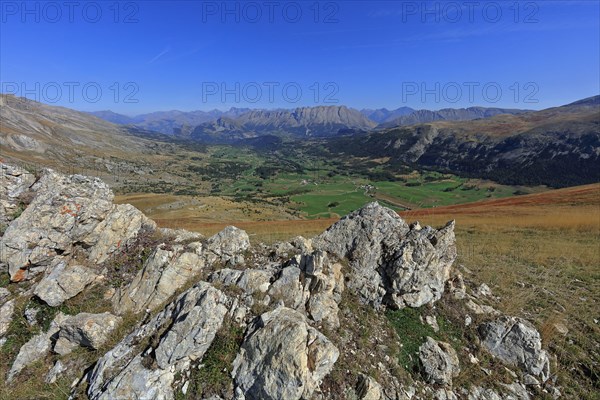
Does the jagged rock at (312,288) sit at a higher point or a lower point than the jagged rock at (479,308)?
higher

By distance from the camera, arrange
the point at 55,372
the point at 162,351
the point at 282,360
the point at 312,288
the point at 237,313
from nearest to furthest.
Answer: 1. the point at 282,360
2. the point at 162,351
3. the point at 55,372
4. the point at 237,313
5. the point at 312,288

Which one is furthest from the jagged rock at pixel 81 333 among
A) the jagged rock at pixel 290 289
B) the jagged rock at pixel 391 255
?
the jagged rock at pixel 391 255

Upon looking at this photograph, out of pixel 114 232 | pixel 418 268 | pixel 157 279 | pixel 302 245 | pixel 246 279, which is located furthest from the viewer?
pixel 114 232

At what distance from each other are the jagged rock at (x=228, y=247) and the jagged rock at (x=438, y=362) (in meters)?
7.94

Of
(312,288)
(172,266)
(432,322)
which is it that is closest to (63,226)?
(172,266)

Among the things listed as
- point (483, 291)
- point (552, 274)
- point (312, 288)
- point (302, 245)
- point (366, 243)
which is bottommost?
point (552, 274)

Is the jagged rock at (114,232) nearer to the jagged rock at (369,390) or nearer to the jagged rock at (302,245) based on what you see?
the jagged rock at (302,245)

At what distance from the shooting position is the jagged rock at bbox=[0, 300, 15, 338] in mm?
11938

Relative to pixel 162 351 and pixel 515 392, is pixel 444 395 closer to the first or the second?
pixel 515 392

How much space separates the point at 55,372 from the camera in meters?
10.4

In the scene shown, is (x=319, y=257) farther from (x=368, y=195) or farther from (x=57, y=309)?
(x=368, y=195)

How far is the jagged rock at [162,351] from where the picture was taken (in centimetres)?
916

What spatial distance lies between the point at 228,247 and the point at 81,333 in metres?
6.09

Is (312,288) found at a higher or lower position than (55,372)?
higher
